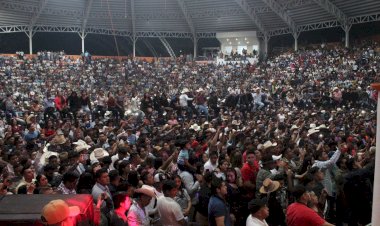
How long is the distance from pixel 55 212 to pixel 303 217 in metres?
2.96

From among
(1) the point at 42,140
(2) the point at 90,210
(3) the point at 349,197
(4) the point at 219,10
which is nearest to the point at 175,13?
(4) the point at 219,10

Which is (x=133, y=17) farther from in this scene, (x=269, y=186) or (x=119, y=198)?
(x=119, y=198)

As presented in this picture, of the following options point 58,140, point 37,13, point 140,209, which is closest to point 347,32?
point 37,13

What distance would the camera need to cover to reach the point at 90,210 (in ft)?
13.8

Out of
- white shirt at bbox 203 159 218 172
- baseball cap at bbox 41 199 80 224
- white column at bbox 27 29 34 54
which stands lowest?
white shirt at bbox 203 159 218 172

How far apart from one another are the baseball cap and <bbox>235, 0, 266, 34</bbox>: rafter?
2969 cm

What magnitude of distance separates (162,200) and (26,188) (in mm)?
1866

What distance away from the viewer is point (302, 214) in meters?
5.51

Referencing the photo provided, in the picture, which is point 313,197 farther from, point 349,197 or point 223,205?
point 349,197

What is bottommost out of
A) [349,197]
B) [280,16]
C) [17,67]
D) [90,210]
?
[349,197]

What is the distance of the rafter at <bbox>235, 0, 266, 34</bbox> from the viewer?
32175mm

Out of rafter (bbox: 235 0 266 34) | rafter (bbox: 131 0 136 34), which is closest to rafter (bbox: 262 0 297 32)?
rafter (bbox: 235 0 266 34)

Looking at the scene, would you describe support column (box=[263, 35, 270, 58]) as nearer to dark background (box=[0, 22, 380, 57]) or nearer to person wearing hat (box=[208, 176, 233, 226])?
dark background (box=[0, 22, 380, 57])

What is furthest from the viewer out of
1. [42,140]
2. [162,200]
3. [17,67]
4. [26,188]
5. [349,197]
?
[17,67]
